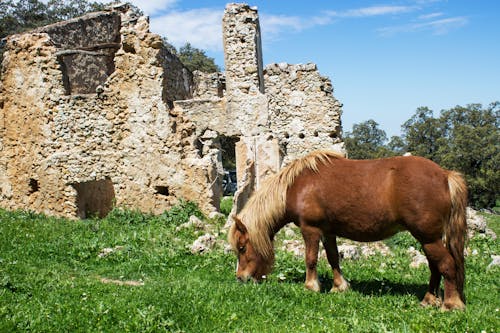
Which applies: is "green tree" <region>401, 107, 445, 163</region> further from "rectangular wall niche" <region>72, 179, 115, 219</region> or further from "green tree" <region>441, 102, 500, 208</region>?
"rectangular wall niche" <region>72, 179, 115, 219</region>

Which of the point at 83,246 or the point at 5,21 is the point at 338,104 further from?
the point at 5,21

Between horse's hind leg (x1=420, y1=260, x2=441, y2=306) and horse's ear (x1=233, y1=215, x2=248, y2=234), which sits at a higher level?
horse's ear (x1=233, y1=215, x2=248, y2=234)

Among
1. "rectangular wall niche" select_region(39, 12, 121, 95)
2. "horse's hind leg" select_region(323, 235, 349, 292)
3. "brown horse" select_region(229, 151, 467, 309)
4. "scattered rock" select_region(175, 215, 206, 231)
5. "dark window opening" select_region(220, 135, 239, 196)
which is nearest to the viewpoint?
"brown horse" select_region(229, 151, 467, 309)

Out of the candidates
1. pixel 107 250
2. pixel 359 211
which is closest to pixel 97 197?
pixel 107 250

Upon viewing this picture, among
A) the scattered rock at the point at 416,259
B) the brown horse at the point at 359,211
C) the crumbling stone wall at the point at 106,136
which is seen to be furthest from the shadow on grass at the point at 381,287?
the crumbling stone wall at the point at 106,136

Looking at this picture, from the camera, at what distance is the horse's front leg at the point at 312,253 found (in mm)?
6828

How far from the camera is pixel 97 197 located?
607 inches

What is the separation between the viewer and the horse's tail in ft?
19.7

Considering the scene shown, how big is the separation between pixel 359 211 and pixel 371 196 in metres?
0.23

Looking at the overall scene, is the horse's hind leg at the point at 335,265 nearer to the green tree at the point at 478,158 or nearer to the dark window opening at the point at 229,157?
the dark window opening at the point at 229,157

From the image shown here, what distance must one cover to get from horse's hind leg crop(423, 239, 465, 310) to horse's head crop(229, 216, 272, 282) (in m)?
2.18

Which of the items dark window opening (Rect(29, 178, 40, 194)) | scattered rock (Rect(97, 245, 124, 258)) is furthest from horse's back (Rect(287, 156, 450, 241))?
dark window opening (Rect(29, 178, 40, 194))

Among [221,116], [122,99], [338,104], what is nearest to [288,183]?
[122,99]

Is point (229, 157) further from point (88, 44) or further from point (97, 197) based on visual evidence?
point (97, 197)
